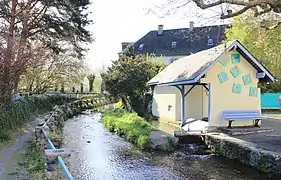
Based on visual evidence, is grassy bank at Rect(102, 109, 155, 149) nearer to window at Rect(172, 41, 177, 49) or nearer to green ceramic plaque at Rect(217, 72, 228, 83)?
green ceramic plaque at Rect(217, 72, 228, 83)

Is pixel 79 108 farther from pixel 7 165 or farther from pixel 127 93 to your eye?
pixel 7 165

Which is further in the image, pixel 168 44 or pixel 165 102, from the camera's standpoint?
pixel 168 44

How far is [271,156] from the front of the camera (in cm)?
988

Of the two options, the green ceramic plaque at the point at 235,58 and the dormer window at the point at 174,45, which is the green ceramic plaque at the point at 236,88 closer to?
the green ceramic plaque at the point at 235,58

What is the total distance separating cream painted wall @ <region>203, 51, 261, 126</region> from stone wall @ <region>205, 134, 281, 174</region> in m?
2.12

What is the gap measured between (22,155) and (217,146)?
23.6 feet

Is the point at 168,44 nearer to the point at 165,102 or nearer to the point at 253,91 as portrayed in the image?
the point at 165,102

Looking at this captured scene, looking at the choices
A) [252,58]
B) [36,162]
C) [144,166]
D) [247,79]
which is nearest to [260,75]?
[247,79]

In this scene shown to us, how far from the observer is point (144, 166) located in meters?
11.3

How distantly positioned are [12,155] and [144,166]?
13.8 feet

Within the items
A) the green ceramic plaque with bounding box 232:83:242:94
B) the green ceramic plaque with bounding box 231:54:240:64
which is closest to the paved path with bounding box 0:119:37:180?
the green ceramic plaque with bounding box 232:83:242:94

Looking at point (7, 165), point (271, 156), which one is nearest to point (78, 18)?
point (7, 165)

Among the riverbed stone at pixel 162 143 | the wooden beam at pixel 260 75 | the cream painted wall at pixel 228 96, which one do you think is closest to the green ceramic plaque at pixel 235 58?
the cream painted wall at pixel 228 96

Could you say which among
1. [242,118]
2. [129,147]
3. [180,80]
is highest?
[180,80]
